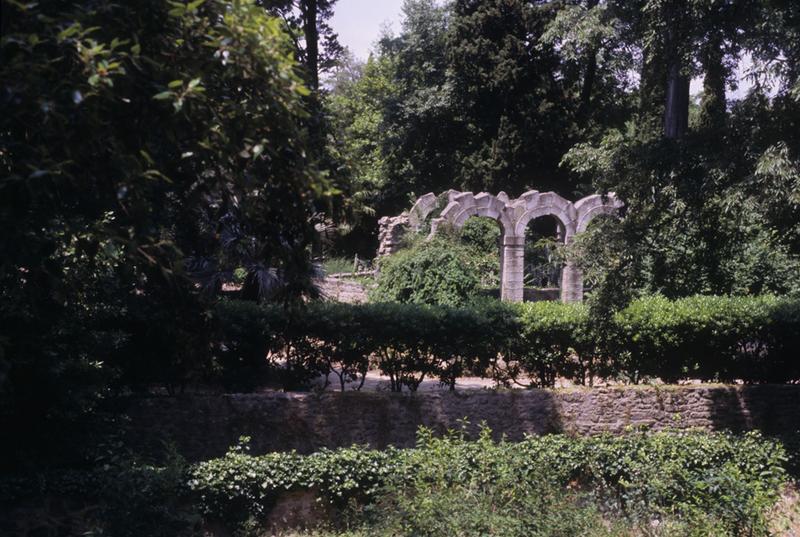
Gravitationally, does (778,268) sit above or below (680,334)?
above

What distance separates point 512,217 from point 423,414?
1160 centimetres

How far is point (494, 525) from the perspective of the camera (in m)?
6.75

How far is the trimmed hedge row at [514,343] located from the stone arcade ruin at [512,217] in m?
8.46

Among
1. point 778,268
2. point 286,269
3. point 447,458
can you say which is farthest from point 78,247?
point 778,268

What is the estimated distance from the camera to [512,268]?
69.0ft

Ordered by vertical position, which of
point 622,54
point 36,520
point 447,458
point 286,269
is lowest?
point 36,520

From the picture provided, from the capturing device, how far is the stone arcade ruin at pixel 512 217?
66.4ft

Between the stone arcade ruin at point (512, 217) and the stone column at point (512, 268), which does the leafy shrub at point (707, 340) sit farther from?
the stone column at point (512, 268)

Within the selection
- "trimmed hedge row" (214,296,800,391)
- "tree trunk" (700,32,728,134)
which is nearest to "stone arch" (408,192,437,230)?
"trimmed hedge row" (214,296,800,391)

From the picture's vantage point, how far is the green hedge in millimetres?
7383

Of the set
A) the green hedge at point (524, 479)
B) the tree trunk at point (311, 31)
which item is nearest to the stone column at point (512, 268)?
the tree trunk at point (311, 31)

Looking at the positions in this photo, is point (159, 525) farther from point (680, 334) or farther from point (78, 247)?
point (680, 334)

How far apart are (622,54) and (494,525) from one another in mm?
11167

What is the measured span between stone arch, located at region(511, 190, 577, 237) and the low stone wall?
391 inches
